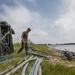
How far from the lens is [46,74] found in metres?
7.98

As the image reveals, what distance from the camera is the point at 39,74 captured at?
25.0 feet

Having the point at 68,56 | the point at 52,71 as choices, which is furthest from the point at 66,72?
the point at 68,56

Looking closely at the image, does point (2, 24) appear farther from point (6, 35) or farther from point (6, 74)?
point (6, 74)

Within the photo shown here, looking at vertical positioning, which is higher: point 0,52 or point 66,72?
point 0,52

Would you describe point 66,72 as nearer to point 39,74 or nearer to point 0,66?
point 39,74

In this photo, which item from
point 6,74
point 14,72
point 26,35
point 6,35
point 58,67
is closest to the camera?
point 6,74

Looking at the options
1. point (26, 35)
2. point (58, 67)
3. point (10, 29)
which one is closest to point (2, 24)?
point (10, 29)

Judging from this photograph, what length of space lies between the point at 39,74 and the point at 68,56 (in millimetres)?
6041

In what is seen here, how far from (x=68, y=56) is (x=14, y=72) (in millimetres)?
6151

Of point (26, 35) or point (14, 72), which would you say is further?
point (26, 35)

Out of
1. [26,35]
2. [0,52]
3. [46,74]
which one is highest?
[26,35]

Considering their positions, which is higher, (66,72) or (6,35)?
(6,35)

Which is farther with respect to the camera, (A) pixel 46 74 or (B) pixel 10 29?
(B) pixel 10 29

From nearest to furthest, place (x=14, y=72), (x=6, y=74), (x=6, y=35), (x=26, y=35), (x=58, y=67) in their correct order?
(x=6, y=74)
(x=14, y=72)
(x=58, y=67)
(x=26, y=35)
(x=6, y=35)
